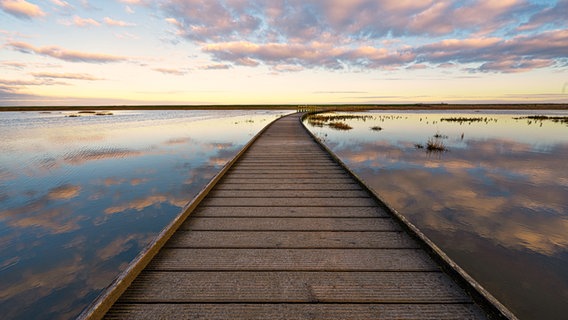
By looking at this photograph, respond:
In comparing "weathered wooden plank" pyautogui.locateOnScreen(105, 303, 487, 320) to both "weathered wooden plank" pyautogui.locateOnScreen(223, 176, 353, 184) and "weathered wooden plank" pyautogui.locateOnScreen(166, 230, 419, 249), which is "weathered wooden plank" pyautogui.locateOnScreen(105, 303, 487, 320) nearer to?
"weathered wooden plank" pyautogui.locateOnScreen(166, 230, 419, 249)

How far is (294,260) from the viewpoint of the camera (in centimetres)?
296

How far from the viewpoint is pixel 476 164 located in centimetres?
1119

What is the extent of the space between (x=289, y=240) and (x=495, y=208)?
6196 mm

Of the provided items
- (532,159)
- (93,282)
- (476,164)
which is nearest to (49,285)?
(93,282)

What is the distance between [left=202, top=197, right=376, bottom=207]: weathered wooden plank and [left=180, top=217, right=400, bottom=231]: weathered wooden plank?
2.02 ft

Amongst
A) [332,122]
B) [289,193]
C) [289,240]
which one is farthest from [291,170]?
[332,122]

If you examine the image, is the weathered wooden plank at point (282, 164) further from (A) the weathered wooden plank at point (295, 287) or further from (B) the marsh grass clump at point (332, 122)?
(B) the marsh grass clump at point (332, 122)

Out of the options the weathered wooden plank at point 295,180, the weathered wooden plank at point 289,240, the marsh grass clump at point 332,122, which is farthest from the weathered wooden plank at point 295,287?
the marsh grass clump at point 332,122

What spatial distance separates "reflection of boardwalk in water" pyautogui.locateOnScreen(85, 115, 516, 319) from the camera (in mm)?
2271

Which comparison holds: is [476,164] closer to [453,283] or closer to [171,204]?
[453,283]

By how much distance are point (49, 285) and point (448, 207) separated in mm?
8250

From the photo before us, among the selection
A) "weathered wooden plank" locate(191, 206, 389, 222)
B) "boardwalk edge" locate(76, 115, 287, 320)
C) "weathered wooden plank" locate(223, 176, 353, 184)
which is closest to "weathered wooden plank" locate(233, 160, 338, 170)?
"weathered wooden plank" locate(223, 176, 353, 184)

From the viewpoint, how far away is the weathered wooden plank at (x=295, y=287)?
7.82ft

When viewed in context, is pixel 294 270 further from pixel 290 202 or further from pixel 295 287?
pixel 290 202
